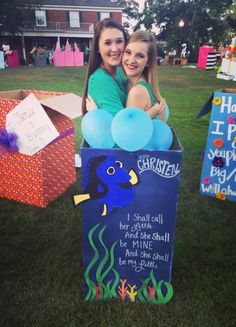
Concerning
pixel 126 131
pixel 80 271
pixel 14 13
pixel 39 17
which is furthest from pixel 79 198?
pixel 39 17

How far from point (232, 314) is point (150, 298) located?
17.9 inches

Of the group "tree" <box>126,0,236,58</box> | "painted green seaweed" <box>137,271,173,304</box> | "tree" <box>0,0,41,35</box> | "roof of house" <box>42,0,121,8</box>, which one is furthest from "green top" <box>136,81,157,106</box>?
"roof of house" <box>42,0,121,8</box>

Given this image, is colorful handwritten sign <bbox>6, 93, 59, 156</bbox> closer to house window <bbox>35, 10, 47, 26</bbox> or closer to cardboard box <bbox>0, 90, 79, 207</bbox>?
cardboard box <bbox>0, 90, 79, 207</bbox>

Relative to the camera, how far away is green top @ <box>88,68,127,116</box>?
160 centimetres

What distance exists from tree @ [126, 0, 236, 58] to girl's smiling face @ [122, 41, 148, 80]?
977 inches

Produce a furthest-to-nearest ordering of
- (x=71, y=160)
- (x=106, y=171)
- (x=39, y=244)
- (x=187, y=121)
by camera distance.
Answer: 1. (x=187, y=121)
2. (x=71, y=160)
3. (x=39, y=244)
4. (x=106, y=171)

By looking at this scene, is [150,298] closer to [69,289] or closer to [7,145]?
[69,289]

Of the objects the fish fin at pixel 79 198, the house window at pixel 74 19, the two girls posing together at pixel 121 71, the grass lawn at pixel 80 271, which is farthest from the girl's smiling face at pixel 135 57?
the house window at pixel 74 19

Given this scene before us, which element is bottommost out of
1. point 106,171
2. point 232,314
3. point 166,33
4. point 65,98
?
point 232,314

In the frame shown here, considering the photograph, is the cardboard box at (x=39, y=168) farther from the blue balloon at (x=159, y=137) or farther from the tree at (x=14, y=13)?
the tree at (x=14, y=13)

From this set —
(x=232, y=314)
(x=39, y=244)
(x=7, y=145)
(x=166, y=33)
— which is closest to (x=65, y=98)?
(x=7, y=145)

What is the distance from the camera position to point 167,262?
166 centimetres

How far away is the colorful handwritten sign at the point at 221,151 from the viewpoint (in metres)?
2.64

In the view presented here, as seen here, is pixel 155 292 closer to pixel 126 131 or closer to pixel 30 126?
pixel 126 131
